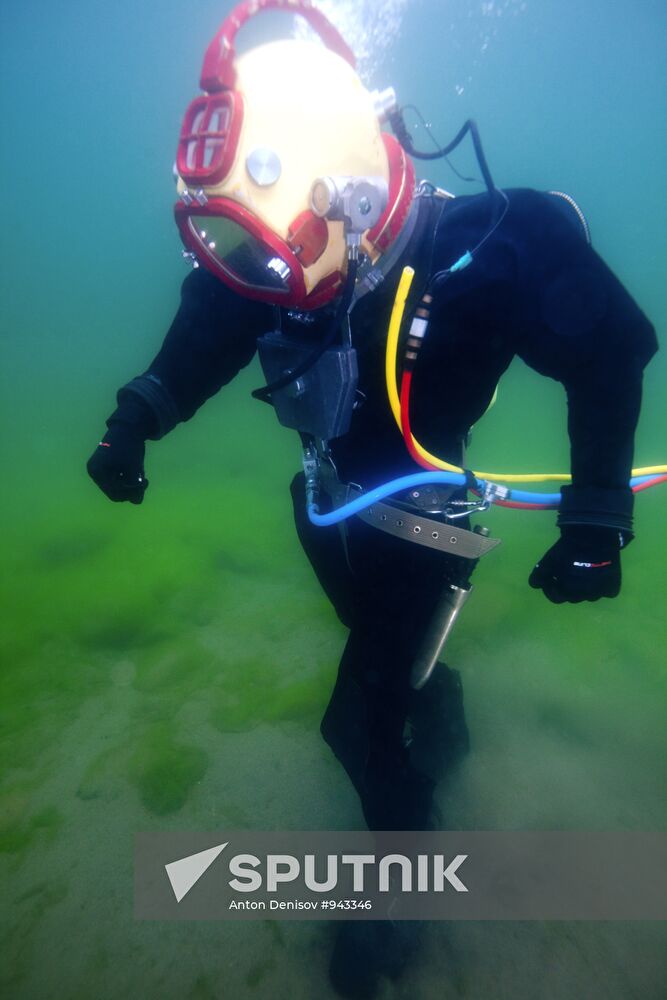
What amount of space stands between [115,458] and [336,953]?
251 centimetres

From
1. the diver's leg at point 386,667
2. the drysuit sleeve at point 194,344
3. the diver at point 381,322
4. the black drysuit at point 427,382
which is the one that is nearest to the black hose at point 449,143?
the diver at point 381,322

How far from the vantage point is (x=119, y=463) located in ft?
7.93

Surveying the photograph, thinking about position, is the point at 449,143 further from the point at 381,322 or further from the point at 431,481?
the point at 431,481

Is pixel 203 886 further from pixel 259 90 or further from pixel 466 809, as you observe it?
pixel 259 90

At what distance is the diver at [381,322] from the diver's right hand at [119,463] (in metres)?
0.01

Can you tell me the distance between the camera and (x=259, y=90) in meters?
1.65

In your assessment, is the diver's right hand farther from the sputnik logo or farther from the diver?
the sputnik logo

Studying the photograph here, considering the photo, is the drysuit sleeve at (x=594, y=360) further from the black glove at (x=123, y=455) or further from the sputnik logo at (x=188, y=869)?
the sputnik logo at (x=188, y=869)

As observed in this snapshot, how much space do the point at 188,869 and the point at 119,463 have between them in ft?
7.26

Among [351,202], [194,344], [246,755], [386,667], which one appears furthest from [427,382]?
[246,755]

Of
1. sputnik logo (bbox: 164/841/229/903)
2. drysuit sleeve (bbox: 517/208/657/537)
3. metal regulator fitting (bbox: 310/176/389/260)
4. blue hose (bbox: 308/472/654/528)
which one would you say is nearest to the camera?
metal regulator fitting (bbox: 310/176/389/260)

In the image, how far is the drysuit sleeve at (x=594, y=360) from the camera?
5.49ft

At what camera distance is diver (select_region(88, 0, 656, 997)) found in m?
1.64

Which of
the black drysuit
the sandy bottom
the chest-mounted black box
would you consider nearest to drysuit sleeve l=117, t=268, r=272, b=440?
the black drysuit
